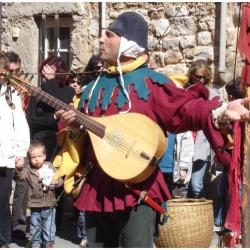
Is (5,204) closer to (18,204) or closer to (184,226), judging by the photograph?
(18,204)

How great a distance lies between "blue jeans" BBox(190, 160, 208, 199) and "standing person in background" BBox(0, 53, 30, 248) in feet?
5.51

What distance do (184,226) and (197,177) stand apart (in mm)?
962

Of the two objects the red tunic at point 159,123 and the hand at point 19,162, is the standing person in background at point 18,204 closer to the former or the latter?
the hand at point 19,162

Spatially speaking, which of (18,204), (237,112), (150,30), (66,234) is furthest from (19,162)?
(237,112)

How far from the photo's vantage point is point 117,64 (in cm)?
355

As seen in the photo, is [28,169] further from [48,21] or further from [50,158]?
[48,21]

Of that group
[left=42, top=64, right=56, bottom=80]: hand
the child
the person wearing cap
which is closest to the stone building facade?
[left=42, top=64, right=56, bottom=80]: hand

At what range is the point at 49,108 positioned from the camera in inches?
252

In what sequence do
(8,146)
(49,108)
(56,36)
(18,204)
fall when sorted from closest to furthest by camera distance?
(8,146), (18,204), (49,108), (56,36)

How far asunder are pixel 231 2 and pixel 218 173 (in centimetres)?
176

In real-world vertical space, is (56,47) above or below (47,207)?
above

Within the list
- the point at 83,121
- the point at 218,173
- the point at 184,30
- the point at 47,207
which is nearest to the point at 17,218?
the point at 47,207

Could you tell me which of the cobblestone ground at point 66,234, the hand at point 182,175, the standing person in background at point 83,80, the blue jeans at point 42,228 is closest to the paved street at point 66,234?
the cobblestone ground at point 66,234

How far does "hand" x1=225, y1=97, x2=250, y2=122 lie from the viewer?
3178 millimetres
